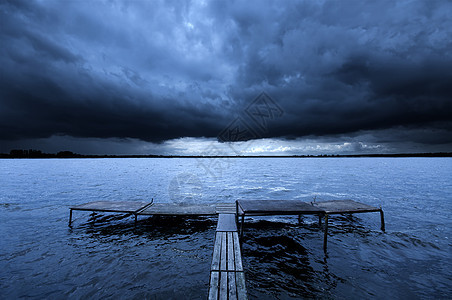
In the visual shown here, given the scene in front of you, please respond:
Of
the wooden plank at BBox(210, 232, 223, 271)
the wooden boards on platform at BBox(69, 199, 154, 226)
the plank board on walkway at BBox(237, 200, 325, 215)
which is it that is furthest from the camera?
the wooden boards on platform at BBox(69, 199, 154, 226)

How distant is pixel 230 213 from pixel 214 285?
31.0 feet

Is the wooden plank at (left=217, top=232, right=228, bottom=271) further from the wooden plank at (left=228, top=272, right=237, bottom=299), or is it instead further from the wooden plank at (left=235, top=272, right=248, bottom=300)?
the wooden plank at (left=235, top=272, right=248, bottom=300)

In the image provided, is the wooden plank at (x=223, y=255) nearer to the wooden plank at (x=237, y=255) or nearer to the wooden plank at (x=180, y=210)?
the wooden plank at (x=237, y=255)

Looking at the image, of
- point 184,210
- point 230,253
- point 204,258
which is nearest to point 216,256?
point 230,253

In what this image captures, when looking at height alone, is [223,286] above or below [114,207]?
below

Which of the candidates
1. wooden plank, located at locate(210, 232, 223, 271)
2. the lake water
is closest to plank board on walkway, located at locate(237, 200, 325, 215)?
wooden plank, located at locate(210, 232, 223, 271)

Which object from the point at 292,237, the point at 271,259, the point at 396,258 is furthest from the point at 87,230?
the point at 396,258

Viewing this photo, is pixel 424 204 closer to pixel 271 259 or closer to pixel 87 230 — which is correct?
pixel 271 259

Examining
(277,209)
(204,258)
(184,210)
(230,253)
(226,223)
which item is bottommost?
(204,258)

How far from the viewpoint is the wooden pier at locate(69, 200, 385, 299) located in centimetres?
723

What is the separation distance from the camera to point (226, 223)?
46.3ft

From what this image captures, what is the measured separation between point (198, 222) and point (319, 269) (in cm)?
1073

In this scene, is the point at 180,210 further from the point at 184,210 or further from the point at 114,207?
the point at 114,207

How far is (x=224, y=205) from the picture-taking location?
1873 cm
